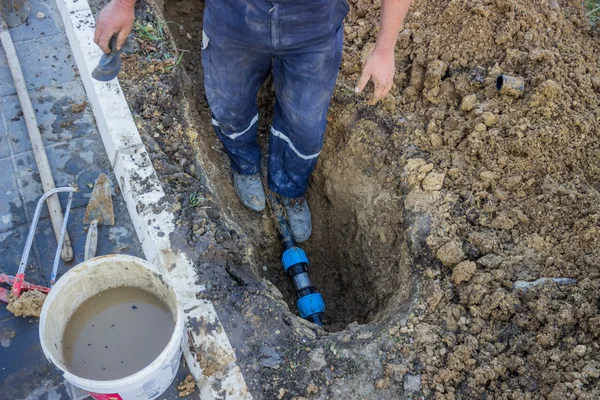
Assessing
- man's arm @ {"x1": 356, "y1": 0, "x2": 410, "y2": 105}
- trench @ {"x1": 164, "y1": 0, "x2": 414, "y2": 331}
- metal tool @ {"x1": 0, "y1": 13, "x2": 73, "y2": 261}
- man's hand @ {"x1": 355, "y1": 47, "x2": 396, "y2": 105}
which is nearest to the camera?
man's arm @ {"x1": 356, "y1": 0, "x2": 410, "y2": 105}

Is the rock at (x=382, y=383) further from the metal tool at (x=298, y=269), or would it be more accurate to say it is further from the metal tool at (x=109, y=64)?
the metal tool at (x=109, y=64)

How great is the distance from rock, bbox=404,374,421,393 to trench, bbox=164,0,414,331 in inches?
21.2

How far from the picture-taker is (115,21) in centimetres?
219

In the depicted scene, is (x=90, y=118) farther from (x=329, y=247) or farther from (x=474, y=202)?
(x=474, y=202)

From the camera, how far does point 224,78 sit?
2.58 metres

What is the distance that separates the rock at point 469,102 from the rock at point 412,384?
1.54m

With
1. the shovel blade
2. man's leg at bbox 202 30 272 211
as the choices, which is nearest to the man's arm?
man's leg at bbox 202 30 272 211

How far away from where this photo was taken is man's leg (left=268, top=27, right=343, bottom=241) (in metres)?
2.44

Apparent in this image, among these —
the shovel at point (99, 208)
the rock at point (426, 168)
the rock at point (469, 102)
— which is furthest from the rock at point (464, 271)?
the shovel at point (99, 208)

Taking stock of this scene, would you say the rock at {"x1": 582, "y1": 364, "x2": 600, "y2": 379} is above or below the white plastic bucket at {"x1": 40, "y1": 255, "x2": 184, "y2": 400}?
above

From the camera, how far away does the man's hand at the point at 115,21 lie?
2.17 metres

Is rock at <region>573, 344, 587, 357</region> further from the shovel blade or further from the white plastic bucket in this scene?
the shovel blade

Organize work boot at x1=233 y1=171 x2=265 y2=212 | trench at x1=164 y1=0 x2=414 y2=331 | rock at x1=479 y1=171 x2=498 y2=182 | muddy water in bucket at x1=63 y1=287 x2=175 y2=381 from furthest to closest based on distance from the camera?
work boot at x1=233 y1=171 x2=265 y2=212
trench at x1=164 y1=0 x2=414 y2=331
rock at x1=479 y1=171 x2=498 y2=182
muddy water in bucket at x1=63 y1=287 x2=175 y2=381

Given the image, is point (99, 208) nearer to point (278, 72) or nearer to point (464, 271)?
point (278, 72)
